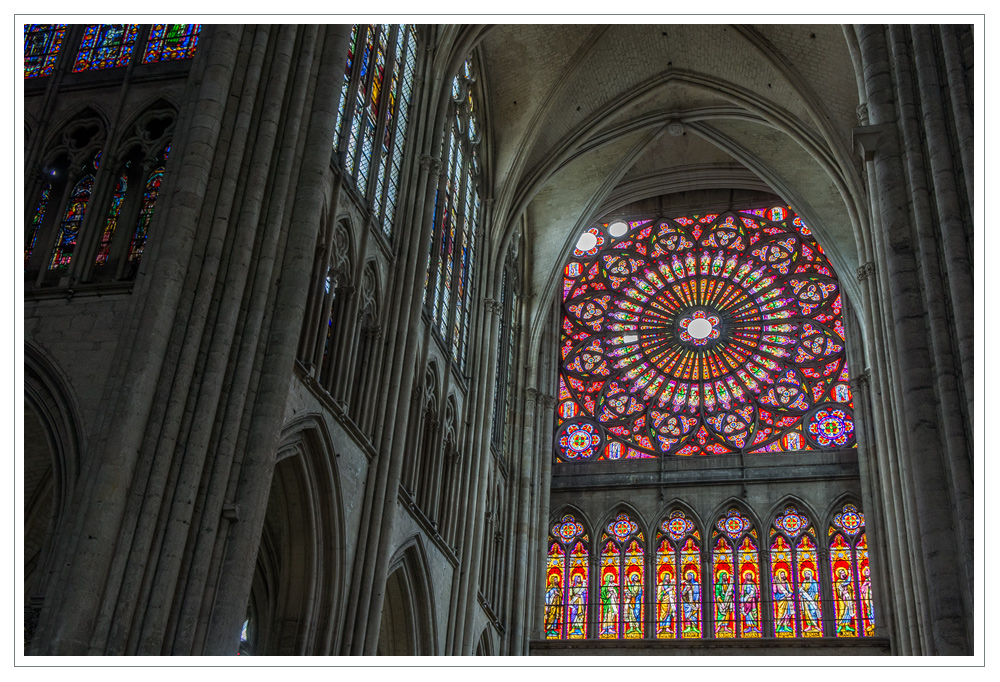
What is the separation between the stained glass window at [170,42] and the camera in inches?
561

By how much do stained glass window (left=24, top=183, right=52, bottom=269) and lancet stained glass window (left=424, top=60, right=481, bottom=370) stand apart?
654 centimetres

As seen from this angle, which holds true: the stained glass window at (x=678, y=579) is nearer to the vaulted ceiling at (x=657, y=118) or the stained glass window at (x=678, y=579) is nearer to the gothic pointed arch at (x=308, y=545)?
the vaulted ceiling at (x=657, y=118)

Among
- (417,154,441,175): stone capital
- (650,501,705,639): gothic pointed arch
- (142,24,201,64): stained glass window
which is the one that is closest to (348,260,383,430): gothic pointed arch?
(417,154,441,175): stone capital

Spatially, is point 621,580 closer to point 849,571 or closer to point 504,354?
point 849,571

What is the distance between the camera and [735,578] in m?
23.9

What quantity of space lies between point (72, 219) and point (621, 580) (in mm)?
15273

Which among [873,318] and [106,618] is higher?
[873,318]

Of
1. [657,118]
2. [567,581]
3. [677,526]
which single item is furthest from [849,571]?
[657,118]

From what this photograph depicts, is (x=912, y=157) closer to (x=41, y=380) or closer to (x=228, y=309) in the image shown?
(x=228, y=309)

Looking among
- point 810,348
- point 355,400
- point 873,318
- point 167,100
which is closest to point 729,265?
point 810,348

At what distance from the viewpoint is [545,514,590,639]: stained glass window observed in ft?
79.5

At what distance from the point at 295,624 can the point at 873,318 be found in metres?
12.4

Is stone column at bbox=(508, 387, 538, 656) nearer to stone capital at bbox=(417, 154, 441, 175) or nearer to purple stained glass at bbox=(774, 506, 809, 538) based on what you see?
purple stained glass at bbox=(774, 506, 809, 538)

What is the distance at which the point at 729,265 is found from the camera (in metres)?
28.1
